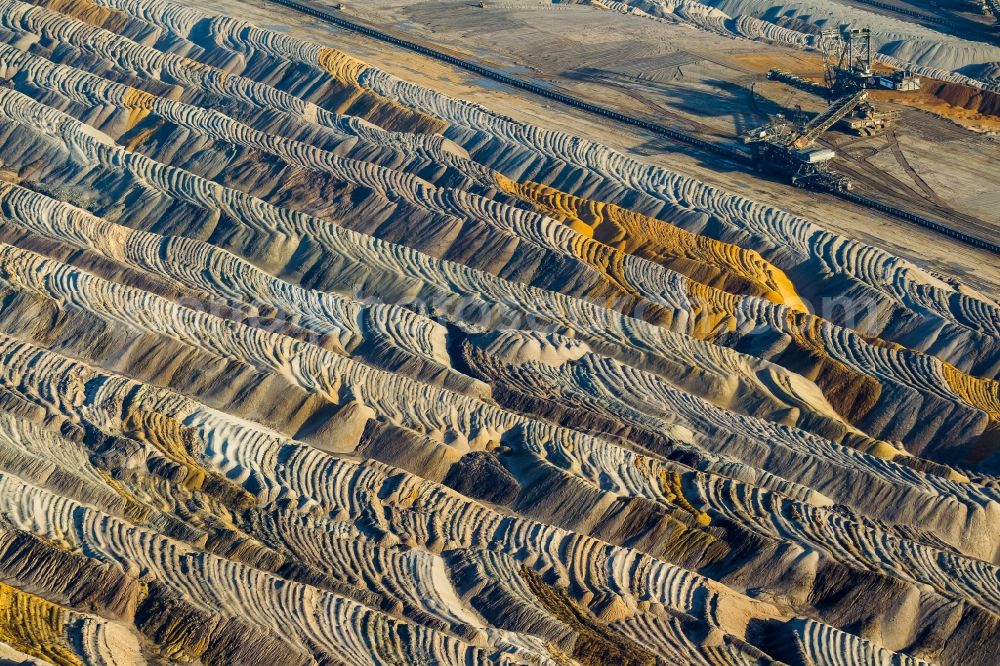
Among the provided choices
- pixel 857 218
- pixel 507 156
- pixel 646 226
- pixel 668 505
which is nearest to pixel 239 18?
pixel 507 156

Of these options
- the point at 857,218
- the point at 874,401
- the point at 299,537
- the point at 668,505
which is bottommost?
the point at 299,537

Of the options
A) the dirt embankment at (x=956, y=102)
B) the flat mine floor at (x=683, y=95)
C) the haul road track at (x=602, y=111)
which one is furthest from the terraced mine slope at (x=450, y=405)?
the dirt embankment at (x=956, y=102)

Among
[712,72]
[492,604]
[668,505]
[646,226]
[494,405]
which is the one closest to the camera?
[492,604]

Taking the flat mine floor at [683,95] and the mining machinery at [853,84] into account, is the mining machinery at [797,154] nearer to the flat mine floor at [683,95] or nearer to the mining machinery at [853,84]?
the flat mine floor at [683,95]

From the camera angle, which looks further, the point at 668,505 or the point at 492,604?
the point at 668,505

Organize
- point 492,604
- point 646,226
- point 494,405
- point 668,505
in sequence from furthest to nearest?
point 646,226, point 494,405, point 668,505, point 492,604

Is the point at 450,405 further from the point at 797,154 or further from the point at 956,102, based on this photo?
the point at 956,102

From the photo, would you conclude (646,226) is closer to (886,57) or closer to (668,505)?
(668,505)
